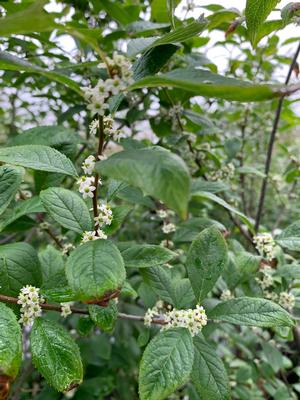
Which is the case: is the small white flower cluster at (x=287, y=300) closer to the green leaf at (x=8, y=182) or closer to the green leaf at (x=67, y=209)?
the green leaf at (x=67, y=209)

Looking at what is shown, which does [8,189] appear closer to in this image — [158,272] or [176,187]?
[158,272]

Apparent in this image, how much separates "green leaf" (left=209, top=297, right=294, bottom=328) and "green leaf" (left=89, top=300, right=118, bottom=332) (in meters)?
0.24

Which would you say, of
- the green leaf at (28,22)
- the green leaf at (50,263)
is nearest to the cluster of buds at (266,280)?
the green leaf at (50,263)

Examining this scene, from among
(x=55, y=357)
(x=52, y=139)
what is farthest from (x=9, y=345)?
(x=52, y=139)

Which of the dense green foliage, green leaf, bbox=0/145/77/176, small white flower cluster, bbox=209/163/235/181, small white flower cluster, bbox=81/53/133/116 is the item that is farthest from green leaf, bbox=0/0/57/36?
small white flower cluster, bbox=209/163/235/181

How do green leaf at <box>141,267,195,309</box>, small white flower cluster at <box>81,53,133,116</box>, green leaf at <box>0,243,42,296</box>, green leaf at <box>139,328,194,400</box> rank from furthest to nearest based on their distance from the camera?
1. green leaf at <box>141,267,195,309</box>
2. green leaf at <box>0,243,42,296</box>
3. green leaf at <box>139,328,194,400</box>
4. small white flower cluster at <box>81,53,133,116</box>

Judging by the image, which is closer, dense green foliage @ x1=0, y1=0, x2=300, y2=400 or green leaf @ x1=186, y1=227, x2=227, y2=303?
dense green foliage @ x1=0, y1=0, x2=300, y2=400

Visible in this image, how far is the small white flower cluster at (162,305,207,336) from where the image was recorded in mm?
855

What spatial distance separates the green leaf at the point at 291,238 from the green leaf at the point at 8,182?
0.69 meters

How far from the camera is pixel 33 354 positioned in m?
0.75

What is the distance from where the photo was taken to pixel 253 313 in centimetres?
87

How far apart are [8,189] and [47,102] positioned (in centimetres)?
138

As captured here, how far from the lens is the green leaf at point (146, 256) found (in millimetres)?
810

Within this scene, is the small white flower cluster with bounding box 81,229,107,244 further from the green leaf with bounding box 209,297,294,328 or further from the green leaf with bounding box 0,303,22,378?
the green leaf with bounding box 209,297,294,328
